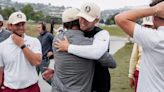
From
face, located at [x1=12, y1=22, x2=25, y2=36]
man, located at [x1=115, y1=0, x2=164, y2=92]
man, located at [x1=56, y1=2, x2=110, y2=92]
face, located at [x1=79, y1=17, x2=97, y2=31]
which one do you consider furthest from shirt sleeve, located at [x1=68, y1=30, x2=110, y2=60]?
face, located at [x1=12, y1=22, x2=25, y2=36]

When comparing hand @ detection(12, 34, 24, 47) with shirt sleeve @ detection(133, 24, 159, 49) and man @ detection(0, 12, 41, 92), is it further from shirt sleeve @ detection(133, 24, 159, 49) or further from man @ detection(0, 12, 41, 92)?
shirt sleeve @ detection(133, 24, 159, 49)

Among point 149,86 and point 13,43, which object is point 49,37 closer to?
point 13,43

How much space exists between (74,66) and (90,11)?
20.5 inches

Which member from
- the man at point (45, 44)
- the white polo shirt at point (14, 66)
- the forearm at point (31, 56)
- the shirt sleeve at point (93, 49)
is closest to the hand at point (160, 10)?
the shirt sleeve at point (93, 49)

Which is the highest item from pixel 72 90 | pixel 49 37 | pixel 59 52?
pixel 59 52

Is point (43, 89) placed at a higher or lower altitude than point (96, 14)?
lower

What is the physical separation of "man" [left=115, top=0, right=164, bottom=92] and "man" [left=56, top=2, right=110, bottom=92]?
0.83 meters

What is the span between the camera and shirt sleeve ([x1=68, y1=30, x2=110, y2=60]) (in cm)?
417

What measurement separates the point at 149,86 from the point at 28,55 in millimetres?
2133

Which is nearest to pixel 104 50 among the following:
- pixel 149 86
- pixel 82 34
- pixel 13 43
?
pixel 82 34

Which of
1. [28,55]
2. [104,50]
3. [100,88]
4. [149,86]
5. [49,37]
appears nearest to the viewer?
[149,86]

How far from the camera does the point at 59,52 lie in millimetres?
4387

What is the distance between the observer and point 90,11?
4.27m

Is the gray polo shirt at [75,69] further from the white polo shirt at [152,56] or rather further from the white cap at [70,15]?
the white polo shirt at [152,56]
